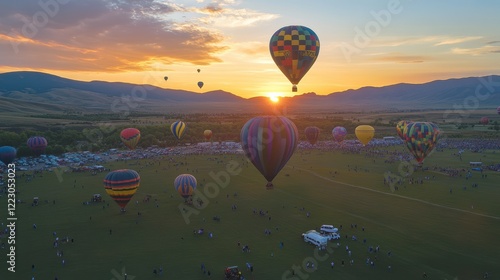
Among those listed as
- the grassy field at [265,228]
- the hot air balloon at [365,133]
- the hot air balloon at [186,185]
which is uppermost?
the hot air balloon at [365,133]

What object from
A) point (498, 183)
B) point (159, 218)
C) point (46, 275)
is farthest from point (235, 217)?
point (498, 183)

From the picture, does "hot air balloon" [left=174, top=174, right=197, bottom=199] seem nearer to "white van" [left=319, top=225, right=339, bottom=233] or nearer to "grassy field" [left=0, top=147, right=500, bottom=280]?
"grassy field" [left=0, top=147, right=500, bottom=280]

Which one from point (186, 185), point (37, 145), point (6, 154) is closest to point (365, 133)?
point (186, 185)

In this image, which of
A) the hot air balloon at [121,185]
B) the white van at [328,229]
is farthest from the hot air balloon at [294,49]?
the hot air balloon at [121,185]

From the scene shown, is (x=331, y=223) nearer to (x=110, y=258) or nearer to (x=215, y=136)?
(x=110, y=258)

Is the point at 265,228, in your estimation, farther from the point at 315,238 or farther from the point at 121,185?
the point at 121,185

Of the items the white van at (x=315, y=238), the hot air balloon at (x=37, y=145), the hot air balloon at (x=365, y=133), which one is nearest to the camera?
the white van at (x=315, y=238)

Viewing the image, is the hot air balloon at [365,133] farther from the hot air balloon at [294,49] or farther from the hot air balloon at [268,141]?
the hot air balloon at [268,141]
